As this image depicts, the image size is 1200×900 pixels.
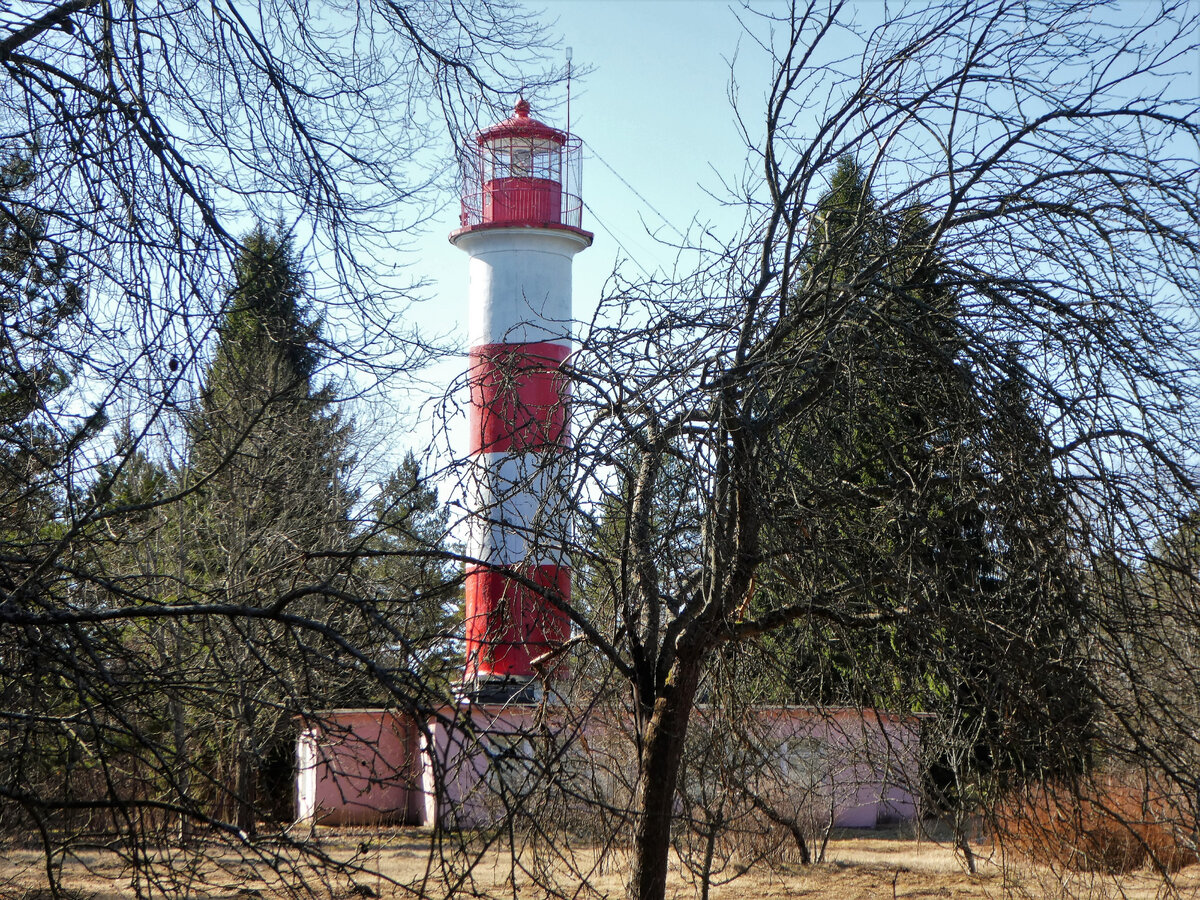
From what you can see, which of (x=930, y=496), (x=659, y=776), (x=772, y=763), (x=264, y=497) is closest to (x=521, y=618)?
(x=659, y=776)

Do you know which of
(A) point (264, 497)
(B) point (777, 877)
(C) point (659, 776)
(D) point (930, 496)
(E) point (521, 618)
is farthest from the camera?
(A) point (264, 497)

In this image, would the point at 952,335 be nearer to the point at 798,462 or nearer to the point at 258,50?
the point at 798,462

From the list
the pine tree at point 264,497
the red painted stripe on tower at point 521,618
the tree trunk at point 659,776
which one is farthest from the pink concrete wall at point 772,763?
the pine tree at point 264,497

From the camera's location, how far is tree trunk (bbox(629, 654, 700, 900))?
558 centimetres

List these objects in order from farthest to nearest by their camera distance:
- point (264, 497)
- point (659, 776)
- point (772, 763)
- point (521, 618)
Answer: point (264, 497) < point (772, 763) < point (521, 618) < point (659, 776)

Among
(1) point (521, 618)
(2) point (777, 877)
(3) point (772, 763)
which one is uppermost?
(1) point (521, 618)

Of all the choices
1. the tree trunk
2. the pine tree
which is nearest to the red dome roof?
the pine tree

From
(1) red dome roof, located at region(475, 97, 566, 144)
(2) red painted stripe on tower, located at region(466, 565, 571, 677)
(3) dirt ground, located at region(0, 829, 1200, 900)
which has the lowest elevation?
(3) dirt ground, located at region(0, 829, 1200, 900)

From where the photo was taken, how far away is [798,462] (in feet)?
16.3

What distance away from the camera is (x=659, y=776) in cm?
564

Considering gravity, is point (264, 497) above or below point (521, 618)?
above

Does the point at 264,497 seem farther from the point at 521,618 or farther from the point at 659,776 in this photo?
the point at 659,776

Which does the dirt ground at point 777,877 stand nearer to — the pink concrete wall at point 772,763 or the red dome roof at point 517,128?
the pink concrete wall at point 772,763

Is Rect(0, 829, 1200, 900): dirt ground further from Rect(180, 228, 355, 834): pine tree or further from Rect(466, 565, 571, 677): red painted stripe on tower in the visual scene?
Rect(466, 565, 571, 677): red painted stripe on tower
